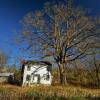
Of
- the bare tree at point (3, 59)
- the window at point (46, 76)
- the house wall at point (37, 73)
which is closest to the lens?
the house wall at point (37, 73)

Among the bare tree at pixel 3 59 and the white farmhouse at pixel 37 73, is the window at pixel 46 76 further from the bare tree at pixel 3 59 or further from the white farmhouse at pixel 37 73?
the bare tree at pixel 3 59

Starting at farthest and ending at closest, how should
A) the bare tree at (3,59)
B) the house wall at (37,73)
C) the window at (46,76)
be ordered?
the bare tree at (3,59)
the window at (46,76)
the house wall at (37,73)

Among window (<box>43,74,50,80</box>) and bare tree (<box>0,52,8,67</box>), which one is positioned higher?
bare tree (<box>0,52,8,67</box>)

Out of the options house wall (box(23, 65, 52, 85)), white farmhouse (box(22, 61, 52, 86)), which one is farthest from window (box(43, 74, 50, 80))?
house wall (box(23, 65, 52, 85))

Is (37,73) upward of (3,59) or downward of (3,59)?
downward

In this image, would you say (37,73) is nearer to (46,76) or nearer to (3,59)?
(46,76)

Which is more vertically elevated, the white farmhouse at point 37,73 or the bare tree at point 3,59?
the bare tree at point 3,59

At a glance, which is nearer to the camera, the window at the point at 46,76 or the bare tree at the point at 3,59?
the window at the point at 46,76

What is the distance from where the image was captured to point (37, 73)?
1992 inches

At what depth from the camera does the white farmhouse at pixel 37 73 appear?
5019cm

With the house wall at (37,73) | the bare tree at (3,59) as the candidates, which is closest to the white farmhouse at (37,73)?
the house wall at (37,73)

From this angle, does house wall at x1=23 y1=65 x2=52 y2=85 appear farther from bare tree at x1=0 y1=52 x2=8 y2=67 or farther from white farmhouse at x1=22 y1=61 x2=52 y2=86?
bare tree at x1=0 y1=52 x2=8 y2=67

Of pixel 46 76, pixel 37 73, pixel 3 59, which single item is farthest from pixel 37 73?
pixel 3 59

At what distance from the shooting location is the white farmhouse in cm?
5019
